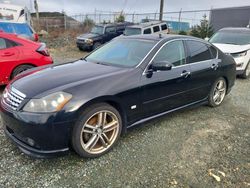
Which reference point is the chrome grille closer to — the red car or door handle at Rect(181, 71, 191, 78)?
door handle at Rect(181, 71, 191, 78)

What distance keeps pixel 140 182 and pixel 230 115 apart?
9.33 ft

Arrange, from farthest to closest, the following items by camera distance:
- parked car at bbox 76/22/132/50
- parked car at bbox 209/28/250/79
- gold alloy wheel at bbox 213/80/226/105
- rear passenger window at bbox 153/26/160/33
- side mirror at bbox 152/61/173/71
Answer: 1. parked car at bbox 76/22/132/50
2. rear passenger window at bbox 153/26/160/33
3. parked car at bbox 209/28/250/79
4. gold alloy wheel at bbox 213/80/226/105
5. side mirror at bbox 152/61/173/71

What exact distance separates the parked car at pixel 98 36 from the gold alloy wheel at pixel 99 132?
11843mm

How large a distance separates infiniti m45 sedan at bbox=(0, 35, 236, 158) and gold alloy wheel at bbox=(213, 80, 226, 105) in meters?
0.40

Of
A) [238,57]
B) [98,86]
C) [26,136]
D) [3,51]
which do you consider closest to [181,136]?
[98,86]

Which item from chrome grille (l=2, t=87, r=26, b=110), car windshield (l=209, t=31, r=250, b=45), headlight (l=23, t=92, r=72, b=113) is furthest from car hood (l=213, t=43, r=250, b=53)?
chrome grille (l=2, t=87, r=26, b=110)

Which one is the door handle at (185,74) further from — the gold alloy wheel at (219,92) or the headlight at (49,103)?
the headlight at (49,103)

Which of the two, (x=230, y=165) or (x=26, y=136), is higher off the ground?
(x=26, y=136)

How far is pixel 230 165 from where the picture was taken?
10.1 ft

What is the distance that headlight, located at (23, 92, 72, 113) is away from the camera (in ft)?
8.84

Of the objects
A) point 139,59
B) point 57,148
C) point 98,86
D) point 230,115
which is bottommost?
point 230,115

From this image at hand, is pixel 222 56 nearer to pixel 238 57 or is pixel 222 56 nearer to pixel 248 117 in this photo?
pixel 248 117

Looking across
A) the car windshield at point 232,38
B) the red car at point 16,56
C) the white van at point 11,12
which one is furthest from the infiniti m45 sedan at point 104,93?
the white van at point 11,12

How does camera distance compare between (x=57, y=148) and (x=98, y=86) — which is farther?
(x=98, y=86)
